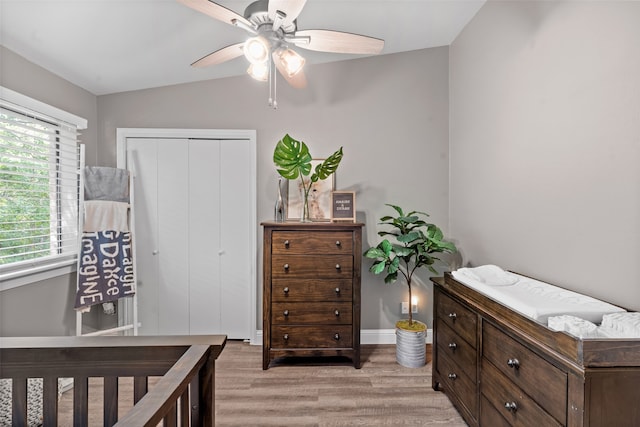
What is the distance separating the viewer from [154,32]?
7.22 ft

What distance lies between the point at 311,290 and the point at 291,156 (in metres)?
1.09

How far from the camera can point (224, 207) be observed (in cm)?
314

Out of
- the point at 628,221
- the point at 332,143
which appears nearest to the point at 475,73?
the point at 332,143

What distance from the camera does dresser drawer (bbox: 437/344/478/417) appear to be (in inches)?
69.3

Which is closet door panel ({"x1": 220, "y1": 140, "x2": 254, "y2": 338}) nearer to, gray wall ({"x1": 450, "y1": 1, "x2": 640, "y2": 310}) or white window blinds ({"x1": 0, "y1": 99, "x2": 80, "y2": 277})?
white window blinds ({"x1": 0, "y1": 99, "x2": 80, "y2": 277})

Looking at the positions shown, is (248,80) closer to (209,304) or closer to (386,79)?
(386,79)

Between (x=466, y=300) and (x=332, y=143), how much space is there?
6.18 feet

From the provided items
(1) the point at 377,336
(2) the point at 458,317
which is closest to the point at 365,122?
(2) the point at 458,317

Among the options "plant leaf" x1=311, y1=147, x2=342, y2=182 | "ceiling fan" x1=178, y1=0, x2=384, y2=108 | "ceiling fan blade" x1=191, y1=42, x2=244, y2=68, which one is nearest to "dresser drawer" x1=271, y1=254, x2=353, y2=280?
"plant leaf" x1=311, y1=147, x2=342, y2=182

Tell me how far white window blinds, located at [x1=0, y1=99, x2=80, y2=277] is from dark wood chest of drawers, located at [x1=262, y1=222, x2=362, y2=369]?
1.54 m

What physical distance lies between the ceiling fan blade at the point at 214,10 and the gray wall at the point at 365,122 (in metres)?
1.53

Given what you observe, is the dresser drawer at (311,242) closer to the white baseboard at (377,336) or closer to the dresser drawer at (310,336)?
the dresser drawer at (310,336)

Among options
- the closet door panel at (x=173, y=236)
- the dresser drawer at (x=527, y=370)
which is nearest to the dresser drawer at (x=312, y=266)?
the closet door panel at (x=173, y=236)

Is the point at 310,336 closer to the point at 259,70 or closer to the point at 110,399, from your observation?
the point at 110,399
